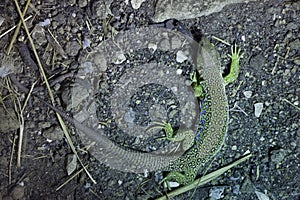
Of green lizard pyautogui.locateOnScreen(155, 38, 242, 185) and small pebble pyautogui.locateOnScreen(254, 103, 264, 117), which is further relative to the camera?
small pebble pyautogui.locateOnScreen(254, 103, 264, 117)

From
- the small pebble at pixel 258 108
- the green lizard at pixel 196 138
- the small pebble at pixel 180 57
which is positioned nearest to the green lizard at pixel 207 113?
the green lizard at pixel 196 138

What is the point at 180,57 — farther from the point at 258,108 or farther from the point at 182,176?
the point at 182,176

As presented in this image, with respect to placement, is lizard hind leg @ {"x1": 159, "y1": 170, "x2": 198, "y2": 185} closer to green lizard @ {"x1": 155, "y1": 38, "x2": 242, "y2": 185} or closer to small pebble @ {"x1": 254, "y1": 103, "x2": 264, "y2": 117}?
green lizard @ {"x1": 155, "y1": 38, "x2": 242, "y2": 185}

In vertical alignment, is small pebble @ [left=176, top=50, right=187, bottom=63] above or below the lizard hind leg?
above

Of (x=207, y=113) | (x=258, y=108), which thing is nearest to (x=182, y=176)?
(x=207, y=113)

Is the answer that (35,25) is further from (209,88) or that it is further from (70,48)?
(209,88)

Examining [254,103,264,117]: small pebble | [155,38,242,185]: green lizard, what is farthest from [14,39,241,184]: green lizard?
[254,103,264,117]: small pebble
